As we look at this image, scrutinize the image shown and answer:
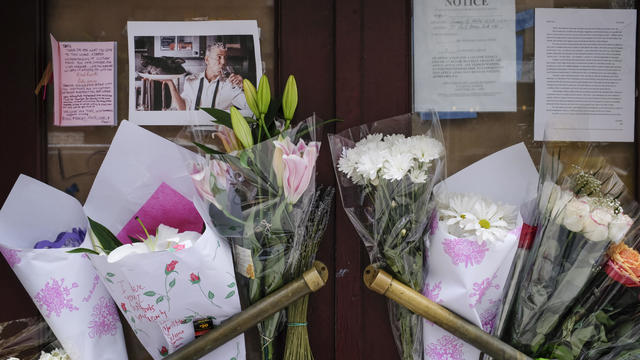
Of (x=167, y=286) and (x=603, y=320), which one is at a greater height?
(x=167, y=286)

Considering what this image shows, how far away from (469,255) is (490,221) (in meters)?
0.11

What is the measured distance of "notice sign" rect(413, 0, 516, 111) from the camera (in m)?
1.32

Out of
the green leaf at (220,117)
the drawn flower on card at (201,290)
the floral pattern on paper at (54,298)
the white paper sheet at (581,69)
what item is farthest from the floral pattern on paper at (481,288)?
the floral pattern on paper at (54,298)

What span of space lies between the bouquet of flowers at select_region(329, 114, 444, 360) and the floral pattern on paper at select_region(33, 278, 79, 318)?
81 centimetres

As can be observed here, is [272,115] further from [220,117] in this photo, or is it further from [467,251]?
[467,251]

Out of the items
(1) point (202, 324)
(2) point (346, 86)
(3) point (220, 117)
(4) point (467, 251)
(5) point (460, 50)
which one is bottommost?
(1) point (202, 324)

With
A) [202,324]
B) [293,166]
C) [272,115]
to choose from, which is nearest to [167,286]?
[202,324]

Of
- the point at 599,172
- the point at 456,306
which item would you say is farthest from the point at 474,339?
the point at 599,172

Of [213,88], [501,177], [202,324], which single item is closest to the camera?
[202,324]

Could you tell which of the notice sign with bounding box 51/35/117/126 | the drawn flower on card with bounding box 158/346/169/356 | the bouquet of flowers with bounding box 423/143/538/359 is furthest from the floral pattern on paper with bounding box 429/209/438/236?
the notice sign with bounding box 51/35/117/126

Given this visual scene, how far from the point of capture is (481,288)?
108 cm

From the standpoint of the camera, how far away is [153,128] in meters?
1.35

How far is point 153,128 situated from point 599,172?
1434mm

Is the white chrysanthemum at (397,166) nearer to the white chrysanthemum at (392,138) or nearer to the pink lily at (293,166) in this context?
the white chrysanthemum at (392,138)
